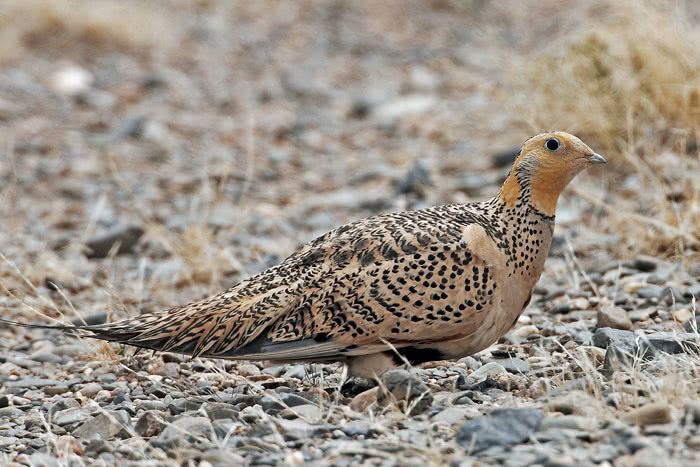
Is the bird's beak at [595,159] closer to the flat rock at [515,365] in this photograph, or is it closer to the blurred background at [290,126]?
the flat rock at [515,365]

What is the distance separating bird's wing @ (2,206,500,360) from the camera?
14.8 feet

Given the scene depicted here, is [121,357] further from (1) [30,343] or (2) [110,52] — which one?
(2) [110,52]

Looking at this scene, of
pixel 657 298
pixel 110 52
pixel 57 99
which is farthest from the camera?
pixel 110 52

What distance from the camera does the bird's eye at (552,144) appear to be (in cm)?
484

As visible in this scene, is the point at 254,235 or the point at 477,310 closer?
the point at 477,310

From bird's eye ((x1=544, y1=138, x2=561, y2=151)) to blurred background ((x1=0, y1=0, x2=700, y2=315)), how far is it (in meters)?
1.56

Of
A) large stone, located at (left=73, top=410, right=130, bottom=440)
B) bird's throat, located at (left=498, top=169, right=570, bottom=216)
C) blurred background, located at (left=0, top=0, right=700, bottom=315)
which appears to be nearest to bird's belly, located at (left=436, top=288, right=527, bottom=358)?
bird's throat, located at (left=498, top=169, right=570, bottom=216)

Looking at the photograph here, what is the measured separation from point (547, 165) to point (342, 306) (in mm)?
1050

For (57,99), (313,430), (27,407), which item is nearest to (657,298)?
(313,430)

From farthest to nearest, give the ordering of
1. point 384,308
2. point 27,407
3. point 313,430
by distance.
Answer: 1. point 27,407
2. point 384,308
3. point 313,430

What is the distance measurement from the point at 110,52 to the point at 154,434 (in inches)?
382

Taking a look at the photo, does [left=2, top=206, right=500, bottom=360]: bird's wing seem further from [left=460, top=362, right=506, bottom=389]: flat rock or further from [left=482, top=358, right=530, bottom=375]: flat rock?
[left=482, top=358, right=530, bottom=375]: flat rock

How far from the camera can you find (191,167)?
997 centimetres

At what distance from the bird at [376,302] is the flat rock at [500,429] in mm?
608
